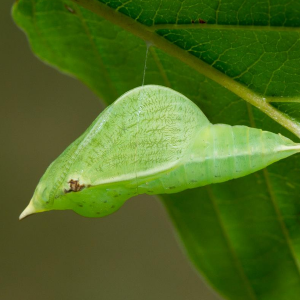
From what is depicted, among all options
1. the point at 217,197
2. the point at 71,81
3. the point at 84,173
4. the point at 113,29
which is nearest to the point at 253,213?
the point at 217,197

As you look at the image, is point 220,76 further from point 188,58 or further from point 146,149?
point 146,149

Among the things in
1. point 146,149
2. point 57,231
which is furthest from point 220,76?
point 57,231

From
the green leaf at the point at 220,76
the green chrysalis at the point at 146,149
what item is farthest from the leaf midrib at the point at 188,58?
the green chrysalis at the point at 146,149

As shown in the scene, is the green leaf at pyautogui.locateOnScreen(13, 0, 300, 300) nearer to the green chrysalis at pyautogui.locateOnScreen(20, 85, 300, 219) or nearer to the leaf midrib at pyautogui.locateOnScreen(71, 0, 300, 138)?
the leaf midrib at pyautogui.locateOnScreen(71, 0, 300, 138)

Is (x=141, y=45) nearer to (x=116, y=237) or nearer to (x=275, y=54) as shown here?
(x=275, y=54)

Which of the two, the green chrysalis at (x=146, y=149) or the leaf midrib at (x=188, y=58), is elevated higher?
the leaf midrib at (x=188, y=58)

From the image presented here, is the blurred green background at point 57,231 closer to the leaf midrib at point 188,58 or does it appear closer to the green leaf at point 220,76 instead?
the green leaf at point 220,76
